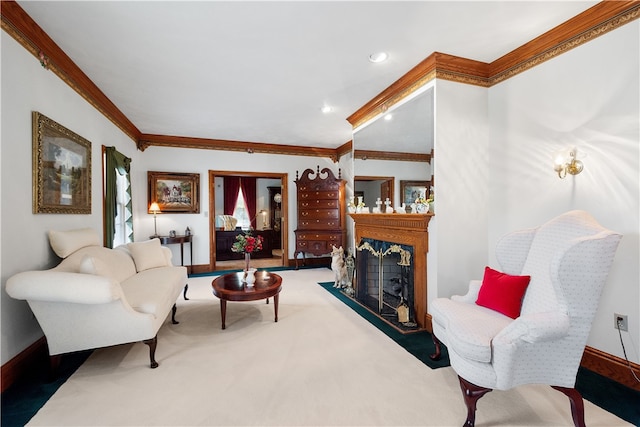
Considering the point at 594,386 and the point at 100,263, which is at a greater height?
the point at 100,263

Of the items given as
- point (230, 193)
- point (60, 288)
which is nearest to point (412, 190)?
point (60, 288)

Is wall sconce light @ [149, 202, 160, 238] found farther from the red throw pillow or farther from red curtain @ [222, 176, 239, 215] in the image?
the red throw pillow

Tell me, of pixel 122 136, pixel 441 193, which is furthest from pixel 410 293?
pixel 122 136

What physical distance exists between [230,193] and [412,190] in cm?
715

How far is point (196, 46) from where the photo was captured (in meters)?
2.58

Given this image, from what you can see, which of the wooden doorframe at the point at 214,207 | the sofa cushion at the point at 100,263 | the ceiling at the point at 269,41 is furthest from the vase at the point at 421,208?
the wooden doorframe at the point at 214,207

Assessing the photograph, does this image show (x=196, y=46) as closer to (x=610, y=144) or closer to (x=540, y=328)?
(x=540, y=328)

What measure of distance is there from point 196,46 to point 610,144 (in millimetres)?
3380

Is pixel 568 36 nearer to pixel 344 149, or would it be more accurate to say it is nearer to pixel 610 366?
pixel 610 366

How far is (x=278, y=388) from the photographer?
80.9 inches

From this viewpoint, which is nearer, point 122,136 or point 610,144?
point 610,144

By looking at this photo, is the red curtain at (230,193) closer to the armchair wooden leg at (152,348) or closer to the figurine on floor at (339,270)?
the figurine on floor at (339,270)

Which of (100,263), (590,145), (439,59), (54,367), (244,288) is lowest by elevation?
(54,367)

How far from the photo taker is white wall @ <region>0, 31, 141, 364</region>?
2.07m
